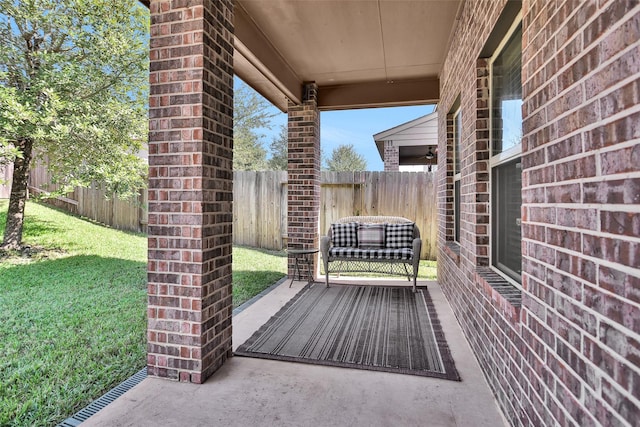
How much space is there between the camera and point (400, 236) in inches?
206

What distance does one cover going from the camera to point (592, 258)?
101 cm

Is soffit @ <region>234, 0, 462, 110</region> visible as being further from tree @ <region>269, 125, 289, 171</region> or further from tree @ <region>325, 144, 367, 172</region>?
tree @ <region>325, 144, 367, 172</region>

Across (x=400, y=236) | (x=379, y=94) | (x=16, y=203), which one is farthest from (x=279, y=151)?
(x=400, y=236)

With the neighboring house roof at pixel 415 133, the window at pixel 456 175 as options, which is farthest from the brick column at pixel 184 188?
the neighboring house roof at pixel 415 133

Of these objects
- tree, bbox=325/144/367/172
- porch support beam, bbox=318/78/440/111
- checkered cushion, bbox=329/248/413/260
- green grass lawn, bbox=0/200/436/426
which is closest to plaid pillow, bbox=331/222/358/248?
checkered cushion, bbox=329/248/413/260

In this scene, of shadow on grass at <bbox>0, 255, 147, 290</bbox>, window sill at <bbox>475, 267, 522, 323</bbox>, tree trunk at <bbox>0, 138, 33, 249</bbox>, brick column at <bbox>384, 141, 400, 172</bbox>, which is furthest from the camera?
brick column at <bbox>384, 141, 400, 172</bbox>

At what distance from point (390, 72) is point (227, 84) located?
294 centimetres

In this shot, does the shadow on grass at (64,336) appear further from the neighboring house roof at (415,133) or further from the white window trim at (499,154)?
the neighboring house roof at (415,133)

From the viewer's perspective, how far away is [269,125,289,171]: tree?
746 inches

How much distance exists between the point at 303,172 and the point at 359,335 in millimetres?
2813

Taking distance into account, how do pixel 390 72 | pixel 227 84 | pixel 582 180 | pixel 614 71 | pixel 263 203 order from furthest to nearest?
pixel 263 203 → pixel 390 72 → pixel 227 84 → pixel 582 180 → pixel 614 71

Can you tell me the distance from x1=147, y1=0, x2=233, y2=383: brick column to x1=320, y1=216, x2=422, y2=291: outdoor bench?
273cm

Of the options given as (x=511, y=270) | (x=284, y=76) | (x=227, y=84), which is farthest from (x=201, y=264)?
(x=284, y=76)

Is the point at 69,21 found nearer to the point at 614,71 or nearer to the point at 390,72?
the point at 390,72
